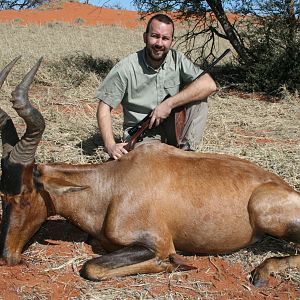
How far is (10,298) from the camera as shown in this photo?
179 inches

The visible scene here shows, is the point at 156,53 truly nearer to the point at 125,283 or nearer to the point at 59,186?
the point at 59,186

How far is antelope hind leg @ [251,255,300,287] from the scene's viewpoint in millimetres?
A: 4957

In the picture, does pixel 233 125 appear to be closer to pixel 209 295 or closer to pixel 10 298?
pixel 209 295

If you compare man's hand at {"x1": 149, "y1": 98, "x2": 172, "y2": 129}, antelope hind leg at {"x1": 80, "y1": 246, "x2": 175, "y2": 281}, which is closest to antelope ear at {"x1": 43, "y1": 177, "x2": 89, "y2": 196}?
antelope hind leg at {"x1": 80, "y1": 246, "x2": 175, "y2": 281}

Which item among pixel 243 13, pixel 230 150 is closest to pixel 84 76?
pixel 243 13

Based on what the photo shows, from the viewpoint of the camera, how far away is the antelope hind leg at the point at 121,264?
191 inches

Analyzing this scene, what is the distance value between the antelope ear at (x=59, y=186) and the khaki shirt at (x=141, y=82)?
7.17 ft

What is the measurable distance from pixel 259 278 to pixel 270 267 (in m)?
0.19

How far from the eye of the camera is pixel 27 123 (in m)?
4.72

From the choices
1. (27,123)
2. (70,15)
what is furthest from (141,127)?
(70,15)

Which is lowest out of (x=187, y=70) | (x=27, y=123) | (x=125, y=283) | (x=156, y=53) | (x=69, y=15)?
(x=125, y=283)

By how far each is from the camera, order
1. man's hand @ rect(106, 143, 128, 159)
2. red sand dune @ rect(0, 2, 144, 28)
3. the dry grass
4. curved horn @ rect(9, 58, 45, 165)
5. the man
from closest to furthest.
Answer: curved horn @ rect(9, 58, 45, 165) → the dry grass → man's hand @ rect(106, 143, 128, 159) → the man → red sand dune @ rect(0, 2, 144, 28)

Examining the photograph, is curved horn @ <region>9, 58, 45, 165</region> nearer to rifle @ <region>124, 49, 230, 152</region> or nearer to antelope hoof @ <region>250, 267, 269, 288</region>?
rifle @ <region>124, 49, 230, 152</region>

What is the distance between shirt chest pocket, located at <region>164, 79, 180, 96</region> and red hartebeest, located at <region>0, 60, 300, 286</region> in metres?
1.97
